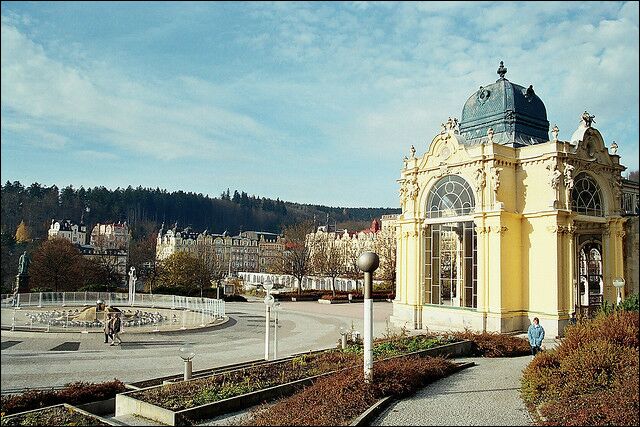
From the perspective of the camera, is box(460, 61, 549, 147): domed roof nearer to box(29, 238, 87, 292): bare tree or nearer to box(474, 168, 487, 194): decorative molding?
box(474, 168, 487, 194): decorative molding

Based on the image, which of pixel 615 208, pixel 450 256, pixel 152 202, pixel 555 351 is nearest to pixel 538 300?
pixel 450 256

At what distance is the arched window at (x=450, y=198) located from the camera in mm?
24469

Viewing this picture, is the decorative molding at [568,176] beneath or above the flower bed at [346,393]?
above

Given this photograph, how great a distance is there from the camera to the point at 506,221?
23062 millimetres

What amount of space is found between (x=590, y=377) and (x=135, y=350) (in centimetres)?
1521

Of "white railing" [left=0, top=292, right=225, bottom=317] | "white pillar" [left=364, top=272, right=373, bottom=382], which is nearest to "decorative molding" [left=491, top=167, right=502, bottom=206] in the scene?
"white pillar" [left=364, top=272, right=373, bottom=382]

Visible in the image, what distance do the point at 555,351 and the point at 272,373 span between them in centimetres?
674

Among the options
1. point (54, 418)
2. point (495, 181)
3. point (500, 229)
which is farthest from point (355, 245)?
point (54, 418)

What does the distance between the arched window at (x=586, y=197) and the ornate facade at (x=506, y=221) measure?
0.16 ft

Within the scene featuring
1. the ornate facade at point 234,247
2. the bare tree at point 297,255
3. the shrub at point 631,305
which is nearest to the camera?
the shrub at point 631,305

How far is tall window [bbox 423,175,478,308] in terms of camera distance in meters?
24.8

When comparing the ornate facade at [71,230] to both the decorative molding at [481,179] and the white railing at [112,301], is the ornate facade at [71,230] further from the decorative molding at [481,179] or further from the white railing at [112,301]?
the decorative molding at [481,179]

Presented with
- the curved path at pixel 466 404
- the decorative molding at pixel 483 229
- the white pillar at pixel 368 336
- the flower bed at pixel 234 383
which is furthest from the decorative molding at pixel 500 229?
the white pillar at pixel 368 336

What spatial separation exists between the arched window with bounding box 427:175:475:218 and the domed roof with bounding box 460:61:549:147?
2.72 m
